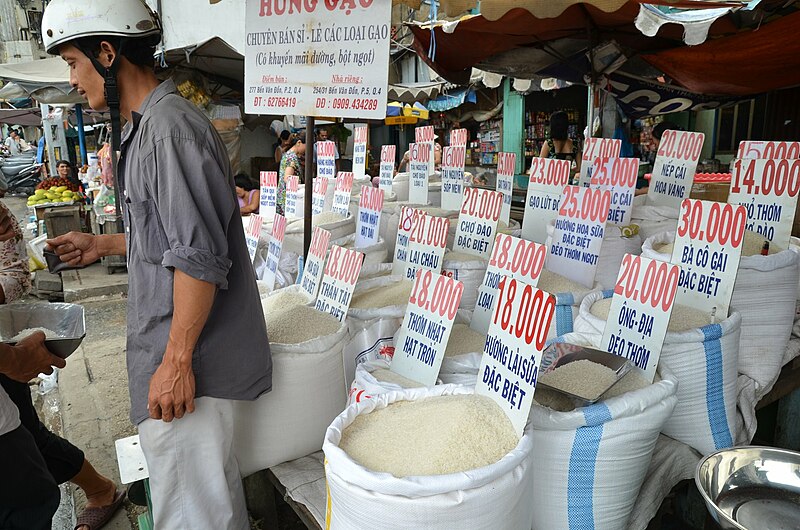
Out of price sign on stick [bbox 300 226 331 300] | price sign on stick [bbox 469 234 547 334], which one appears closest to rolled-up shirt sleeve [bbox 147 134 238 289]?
price sign on stick [bbox 300 226 331 300]

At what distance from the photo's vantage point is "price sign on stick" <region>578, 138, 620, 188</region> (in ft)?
7.34

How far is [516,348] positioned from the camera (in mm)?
965

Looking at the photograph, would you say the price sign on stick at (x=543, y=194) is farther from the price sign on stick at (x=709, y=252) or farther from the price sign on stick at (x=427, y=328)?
the price sign on stick at (x=427, y=328)

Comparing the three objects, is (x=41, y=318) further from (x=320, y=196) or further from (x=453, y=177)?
(x=453, y=177)

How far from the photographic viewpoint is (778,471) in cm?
94

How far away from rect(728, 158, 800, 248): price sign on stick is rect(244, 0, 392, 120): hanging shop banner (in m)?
1.06

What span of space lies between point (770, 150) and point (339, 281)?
134 cm

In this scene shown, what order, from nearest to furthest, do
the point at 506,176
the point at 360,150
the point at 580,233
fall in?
the point at 580,233, the point at 506,176, the point at 360,150

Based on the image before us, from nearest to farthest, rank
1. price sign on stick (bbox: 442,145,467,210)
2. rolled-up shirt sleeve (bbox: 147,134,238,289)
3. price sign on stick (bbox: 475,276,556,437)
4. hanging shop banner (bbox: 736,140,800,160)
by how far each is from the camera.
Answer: price sign on stick (bbox: 475,276,556,437)
rolled-up shirt sleeve (bbox: 147,134,238,289)
hanging shop banner (bbox: 736,140,800,160)
price sign on stick (bbox: 442,145,467,210)

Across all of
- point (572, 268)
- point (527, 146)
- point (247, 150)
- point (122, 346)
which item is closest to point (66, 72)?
point (247, 150)

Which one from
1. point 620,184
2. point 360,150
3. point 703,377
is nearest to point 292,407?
point 703,377

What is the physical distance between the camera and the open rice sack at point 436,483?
2.58ft

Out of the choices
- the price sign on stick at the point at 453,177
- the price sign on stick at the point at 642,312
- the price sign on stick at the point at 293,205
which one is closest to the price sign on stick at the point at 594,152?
the price sign on stick at the point at 453,177

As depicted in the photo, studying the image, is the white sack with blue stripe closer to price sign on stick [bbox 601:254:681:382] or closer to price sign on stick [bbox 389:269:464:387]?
price sign on stick [bbox 601:254:681:382]
